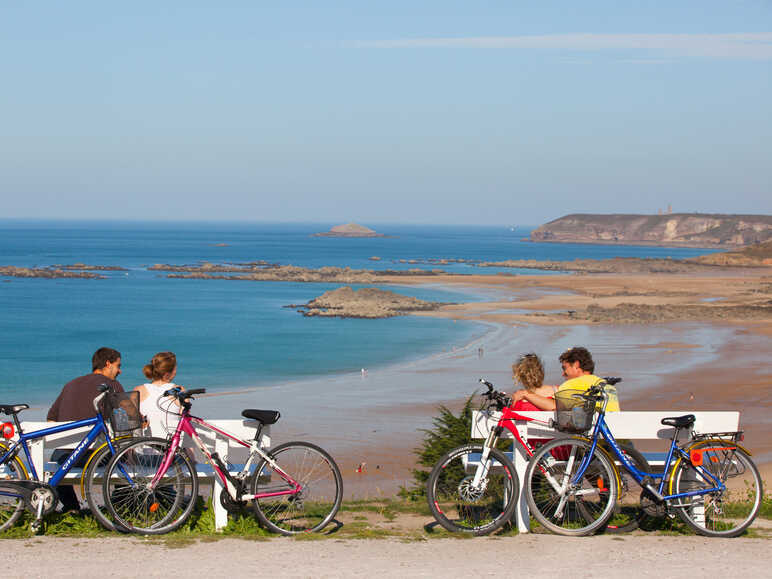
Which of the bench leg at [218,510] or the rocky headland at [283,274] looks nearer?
the bench leg at [218,510]

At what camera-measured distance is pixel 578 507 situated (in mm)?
7000

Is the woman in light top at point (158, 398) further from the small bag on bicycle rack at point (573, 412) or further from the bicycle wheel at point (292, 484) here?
the small bag on bicycle rack at point (573, 412)

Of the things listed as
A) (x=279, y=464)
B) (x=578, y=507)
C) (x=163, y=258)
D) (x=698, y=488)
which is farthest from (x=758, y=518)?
(x=163, y=258)

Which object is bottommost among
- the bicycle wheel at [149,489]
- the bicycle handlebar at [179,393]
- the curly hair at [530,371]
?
the bicycle wheel at [149,489]

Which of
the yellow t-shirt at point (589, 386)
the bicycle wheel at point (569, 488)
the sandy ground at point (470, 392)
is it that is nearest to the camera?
the sandy ground at point (470, 392)

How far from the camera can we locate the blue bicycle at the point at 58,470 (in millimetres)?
6793

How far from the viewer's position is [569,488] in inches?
274

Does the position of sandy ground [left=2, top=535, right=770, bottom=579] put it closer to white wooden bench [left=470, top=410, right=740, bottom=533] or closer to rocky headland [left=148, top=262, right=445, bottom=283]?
white wooden bench [left=470, top=410, right=740, bottom=533]

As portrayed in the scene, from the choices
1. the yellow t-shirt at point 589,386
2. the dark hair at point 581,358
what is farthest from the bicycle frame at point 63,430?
the dark hair at point 581,358

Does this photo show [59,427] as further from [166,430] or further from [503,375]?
[503,375]

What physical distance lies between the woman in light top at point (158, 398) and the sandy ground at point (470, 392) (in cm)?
89

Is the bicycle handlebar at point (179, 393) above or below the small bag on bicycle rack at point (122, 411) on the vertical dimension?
above

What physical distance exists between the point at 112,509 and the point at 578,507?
342 cm

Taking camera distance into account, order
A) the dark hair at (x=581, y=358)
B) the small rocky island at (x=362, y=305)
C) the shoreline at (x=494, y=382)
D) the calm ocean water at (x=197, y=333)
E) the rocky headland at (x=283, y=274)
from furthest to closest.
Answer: the rocky headland at (x=283, y=274) → the small rocky island at (x=362, y=305) → the calm ocean water at (x=197, y=333) → the shoreline at (x=494, y=382) → the dark hair at (x=581, y=358)
